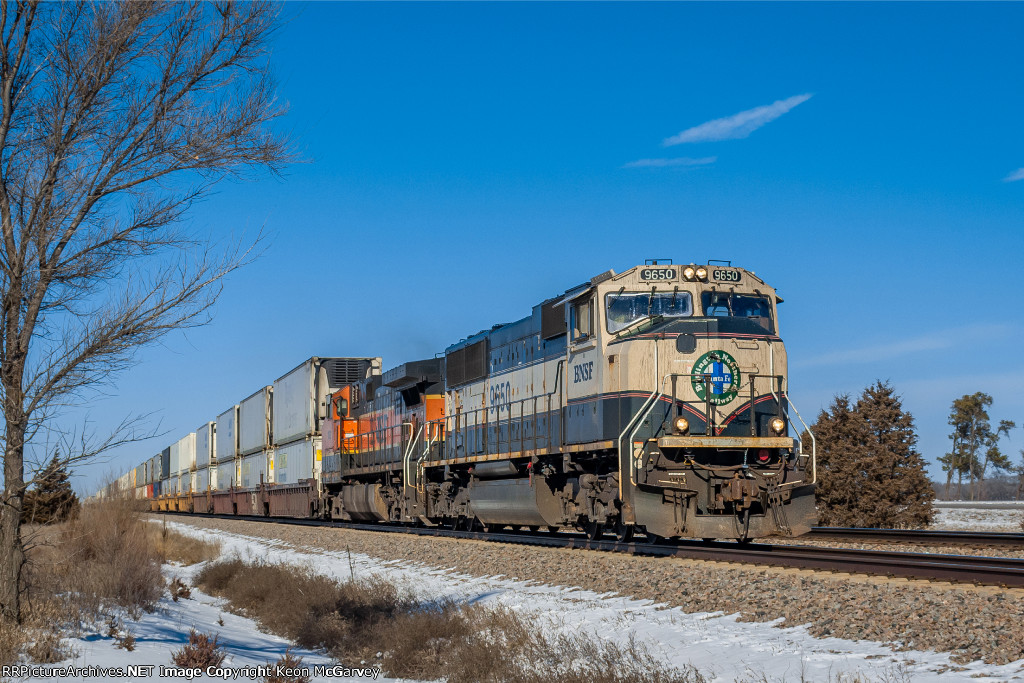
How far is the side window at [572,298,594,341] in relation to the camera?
15.9 m

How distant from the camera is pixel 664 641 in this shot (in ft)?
30.9

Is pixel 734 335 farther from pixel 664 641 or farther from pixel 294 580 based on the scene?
pixel 294 580

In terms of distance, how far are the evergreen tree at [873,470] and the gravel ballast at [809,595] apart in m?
11.9

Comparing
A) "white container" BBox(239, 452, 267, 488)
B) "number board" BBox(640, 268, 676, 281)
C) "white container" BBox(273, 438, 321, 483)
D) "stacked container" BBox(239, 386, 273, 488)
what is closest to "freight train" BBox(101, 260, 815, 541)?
"number board" BBox(640, 268, 676, 281)

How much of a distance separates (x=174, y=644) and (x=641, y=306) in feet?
26.8

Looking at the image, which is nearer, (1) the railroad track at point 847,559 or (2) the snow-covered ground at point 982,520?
(1) the railroad track at point 847,559

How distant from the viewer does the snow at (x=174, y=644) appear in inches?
354

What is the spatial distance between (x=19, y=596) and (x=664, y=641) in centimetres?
604

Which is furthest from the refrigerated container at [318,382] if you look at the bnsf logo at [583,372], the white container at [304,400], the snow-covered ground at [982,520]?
the snow-covered ground at [982,520]

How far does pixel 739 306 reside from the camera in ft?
51.0

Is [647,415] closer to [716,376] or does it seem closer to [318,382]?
[716,376]

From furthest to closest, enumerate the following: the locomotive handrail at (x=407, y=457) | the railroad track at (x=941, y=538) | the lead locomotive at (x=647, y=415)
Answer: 1. the locomotive handrail at (x=407, y=457)
2. the railroad track at (x=941, y=538)
3. the lead locomotive at (x=647, y=415)

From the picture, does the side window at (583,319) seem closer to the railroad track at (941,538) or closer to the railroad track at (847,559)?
the railroad track at (847,559)

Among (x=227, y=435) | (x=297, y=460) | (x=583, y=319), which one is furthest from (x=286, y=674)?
(x=227, y=435)
